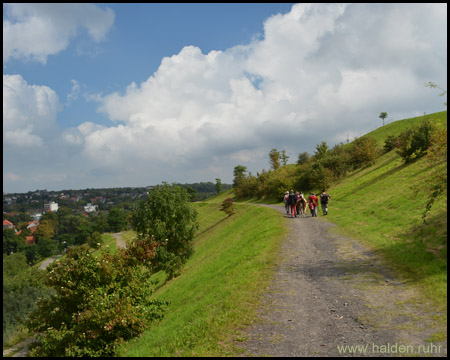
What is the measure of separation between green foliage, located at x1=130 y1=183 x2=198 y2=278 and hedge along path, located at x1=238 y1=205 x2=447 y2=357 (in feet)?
58.6

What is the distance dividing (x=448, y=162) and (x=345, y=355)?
7368 millimetres

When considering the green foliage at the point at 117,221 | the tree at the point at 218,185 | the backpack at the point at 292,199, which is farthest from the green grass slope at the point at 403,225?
the green foliage at the point at 117,221

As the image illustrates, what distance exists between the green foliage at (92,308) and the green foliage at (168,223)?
15.0 m

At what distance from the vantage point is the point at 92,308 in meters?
11.0

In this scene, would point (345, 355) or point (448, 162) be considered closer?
point (345, 355)

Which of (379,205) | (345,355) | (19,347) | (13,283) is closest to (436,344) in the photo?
(345,355)

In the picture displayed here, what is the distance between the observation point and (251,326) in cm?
809

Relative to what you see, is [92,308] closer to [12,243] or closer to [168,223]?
[168,223]

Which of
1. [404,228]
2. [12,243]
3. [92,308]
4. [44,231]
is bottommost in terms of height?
[12,243]

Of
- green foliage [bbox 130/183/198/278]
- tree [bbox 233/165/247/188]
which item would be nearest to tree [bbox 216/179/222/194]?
tree [bbox 233/165/247/188]

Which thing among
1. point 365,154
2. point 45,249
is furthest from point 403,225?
point 45,249

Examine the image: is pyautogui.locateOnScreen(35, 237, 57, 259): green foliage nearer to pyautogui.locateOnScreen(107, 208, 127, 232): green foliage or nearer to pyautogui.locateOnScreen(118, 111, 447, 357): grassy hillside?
pyautogui.locateOnScreen(107, 208, 127, 232): green foliage

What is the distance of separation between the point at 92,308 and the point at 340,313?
28.2ft

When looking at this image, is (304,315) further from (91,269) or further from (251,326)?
(91,269)
